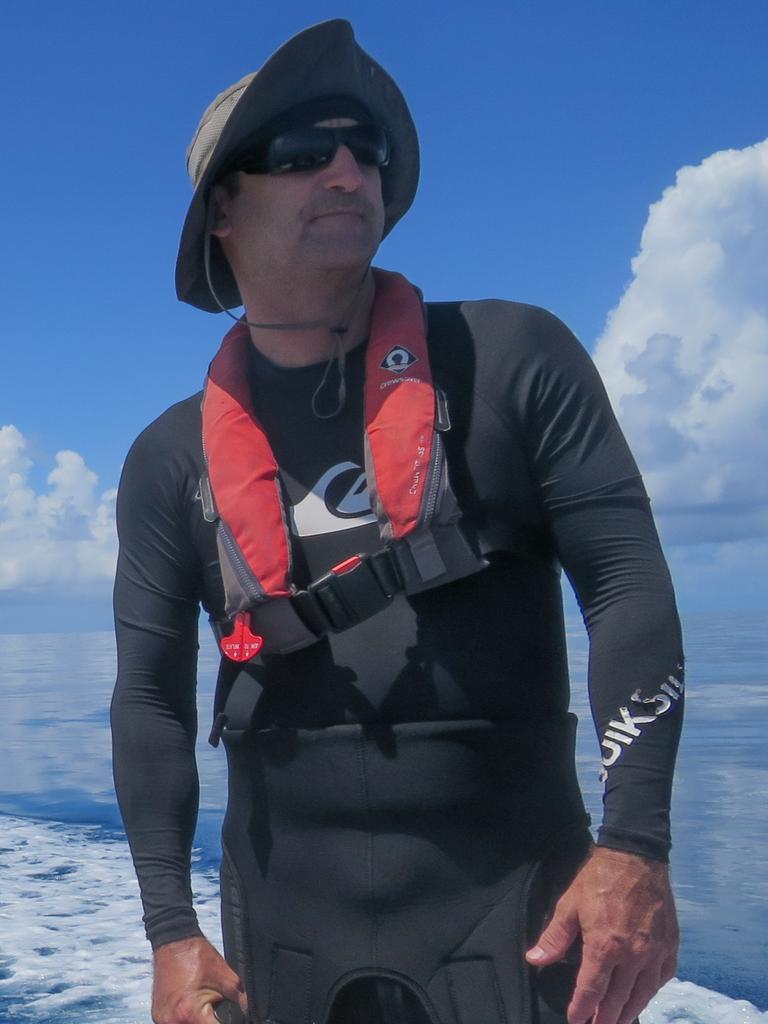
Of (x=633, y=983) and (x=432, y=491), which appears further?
(x=432, y=491)

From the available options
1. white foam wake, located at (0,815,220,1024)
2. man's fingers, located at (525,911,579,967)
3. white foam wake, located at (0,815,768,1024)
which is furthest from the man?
white foam wake, located at (0,815,220,1024)

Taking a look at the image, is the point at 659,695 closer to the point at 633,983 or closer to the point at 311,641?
the point at 633,983

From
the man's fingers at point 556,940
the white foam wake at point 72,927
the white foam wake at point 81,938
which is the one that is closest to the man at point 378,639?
the man's fingers at point 556,940

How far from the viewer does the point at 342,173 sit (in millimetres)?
1825

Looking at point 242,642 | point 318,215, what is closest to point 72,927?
point 242,642

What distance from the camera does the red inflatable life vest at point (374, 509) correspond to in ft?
5.29

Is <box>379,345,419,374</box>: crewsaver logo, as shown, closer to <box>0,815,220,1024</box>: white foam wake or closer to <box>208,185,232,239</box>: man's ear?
<box>208,185,232,239</box>: man's ear

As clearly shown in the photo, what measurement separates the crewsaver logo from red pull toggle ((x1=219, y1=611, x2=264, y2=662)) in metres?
0.49

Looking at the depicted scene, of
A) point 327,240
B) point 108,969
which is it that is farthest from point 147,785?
point 108,969

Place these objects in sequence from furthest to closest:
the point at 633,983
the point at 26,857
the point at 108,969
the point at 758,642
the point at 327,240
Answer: the point at 758,642 → the point at 26,857 → the point at 108,969 → the point at 327,240 → the point at 633,983

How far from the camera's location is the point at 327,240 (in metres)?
1.82

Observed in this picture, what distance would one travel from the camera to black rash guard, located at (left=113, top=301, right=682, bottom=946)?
5.00 ft

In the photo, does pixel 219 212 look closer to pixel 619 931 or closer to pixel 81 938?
pixel 619 931

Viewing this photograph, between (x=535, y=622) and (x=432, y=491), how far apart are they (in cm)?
28
